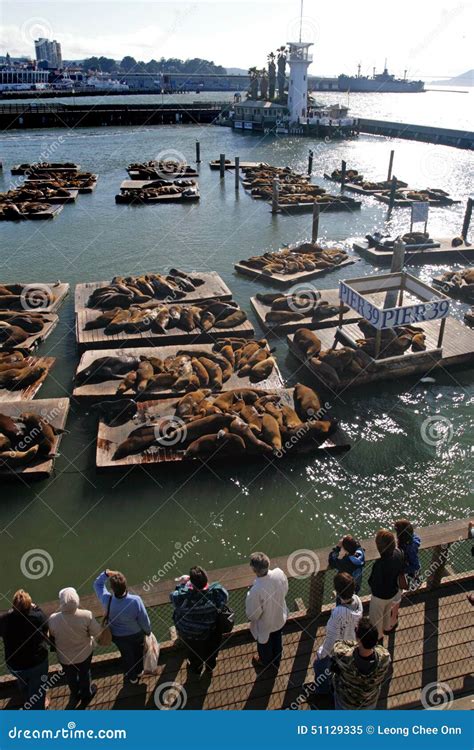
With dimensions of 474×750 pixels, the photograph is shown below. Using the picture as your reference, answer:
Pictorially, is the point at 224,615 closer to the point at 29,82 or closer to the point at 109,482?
the point at 109,482

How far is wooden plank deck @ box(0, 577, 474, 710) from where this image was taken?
495cm

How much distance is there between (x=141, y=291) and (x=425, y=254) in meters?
11.1

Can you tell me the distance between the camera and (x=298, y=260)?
19.2m

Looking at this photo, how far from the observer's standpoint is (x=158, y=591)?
5.11 m

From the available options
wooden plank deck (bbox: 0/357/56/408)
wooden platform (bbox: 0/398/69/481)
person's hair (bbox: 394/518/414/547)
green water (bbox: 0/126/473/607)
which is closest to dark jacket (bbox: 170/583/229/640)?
person's hair (bbox: 394/518/414/547)

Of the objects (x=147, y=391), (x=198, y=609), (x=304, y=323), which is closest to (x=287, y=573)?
(x=198, y=609)

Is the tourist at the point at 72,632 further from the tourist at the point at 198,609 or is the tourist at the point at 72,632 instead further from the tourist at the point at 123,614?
the tourist at the point at 198,609

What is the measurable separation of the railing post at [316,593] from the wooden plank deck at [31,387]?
7636 millimetres

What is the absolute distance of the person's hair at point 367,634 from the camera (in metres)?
4.06

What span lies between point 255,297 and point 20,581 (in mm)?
10176

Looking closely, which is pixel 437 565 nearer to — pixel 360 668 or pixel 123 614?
pixel 360 668

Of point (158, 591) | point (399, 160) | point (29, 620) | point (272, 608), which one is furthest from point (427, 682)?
point (399, 160)

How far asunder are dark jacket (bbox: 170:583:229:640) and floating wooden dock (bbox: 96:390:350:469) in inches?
193

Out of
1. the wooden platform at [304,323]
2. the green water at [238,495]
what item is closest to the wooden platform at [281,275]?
the green water at [238,495]
